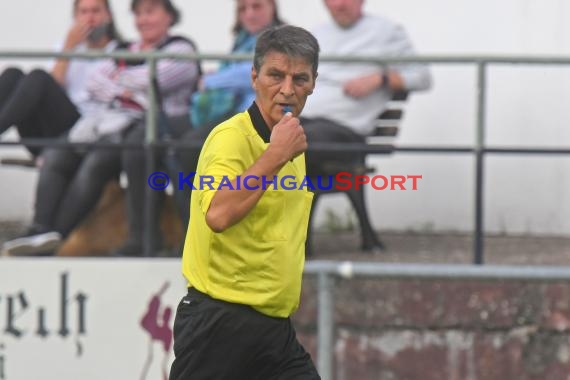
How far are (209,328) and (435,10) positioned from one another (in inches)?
168

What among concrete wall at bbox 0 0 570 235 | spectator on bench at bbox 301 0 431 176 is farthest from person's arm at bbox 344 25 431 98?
concrete wall at bbox 0 0 570 235

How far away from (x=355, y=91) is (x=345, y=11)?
22.4 inches

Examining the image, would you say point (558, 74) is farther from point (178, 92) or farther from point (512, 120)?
point (178, 92)

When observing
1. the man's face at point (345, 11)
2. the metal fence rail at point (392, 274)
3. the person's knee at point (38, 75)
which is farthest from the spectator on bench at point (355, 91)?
the person's knee at point (38, 75)

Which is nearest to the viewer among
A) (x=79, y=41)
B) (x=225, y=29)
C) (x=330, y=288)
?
(x=330, y=288)

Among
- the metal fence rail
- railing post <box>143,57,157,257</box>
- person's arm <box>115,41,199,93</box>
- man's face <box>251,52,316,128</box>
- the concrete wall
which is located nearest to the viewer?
man's face <box>251,52,316,128</box>

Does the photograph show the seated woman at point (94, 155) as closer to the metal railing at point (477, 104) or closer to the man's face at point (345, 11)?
the metal railing at point (477, 104)

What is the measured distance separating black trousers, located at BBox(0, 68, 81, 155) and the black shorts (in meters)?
3.00

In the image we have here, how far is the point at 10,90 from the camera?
7.72m

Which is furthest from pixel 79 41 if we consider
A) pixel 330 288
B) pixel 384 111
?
pixel 330 288

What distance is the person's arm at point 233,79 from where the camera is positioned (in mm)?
7578

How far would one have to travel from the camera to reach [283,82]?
452 cm

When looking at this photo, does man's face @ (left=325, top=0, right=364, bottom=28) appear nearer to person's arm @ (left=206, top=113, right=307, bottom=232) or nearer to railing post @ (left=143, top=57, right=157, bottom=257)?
railing post @ (left=143, top=57, right=157, bottom=257)

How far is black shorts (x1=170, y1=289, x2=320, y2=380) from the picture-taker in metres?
4.79
